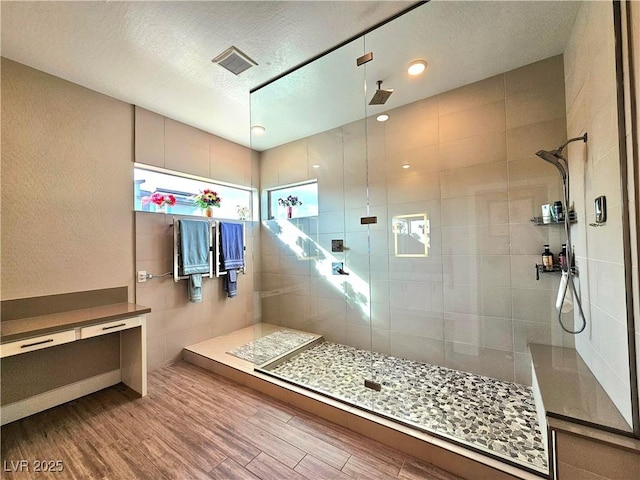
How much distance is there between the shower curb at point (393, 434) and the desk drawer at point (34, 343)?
4.48 feet

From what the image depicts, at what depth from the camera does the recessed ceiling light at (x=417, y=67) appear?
2.06 meters

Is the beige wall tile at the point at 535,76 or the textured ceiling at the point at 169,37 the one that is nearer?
the textured ceiling at the point at 169,37

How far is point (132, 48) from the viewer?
1.85 metres

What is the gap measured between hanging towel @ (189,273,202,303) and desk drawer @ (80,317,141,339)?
2.42 feet

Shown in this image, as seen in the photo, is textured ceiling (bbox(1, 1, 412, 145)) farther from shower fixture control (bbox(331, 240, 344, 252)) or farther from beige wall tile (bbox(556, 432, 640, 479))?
beige wall tile (bbox(556, 432, 640, 479))

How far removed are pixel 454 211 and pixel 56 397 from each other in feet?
12.6

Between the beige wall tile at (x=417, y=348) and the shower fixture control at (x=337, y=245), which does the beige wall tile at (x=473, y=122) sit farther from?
the beige wall tile at (x=417, y=348)

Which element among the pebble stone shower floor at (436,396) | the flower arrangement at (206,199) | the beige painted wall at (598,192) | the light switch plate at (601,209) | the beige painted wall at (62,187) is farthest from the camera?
the flower arrangement at (206,199)

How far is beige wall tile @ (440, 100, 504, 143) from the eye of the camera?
86.3 inches

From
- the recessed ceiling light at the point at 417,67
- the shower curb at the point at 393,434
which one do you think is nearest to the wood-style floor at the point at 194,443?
the shower curb at the point at 393,434

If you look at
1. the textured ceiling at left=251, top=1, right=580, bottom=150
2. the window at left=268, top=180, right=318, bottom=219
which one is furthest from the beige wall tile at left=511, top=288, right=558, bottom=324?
the window at left=268, top=180, right=318, bottom=219

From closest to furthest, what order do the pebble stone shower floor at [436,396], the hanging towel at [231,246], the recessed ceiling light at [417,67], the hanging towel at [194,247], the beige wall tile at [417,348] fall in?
the pebble stone shower floor at [436,396], the recessed ceiling light at [417,67], the beige wall tile at [417,348], the hanging towel at [194,247], the hanging towel at [231,246]

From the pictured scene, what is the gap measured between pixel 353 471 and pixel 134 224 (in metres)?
2.84

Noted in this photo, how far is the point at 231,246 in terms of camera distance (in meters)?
3.34
